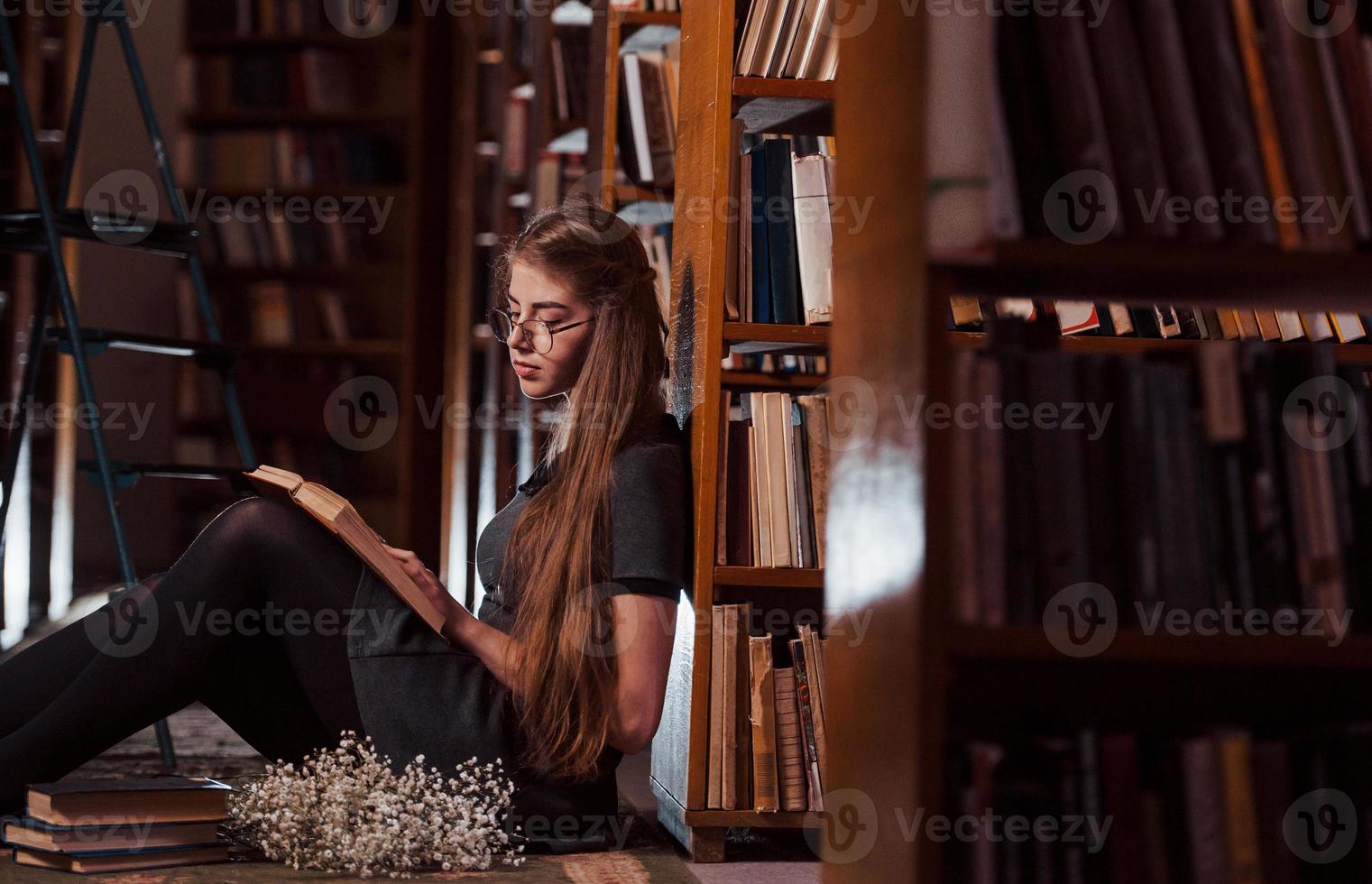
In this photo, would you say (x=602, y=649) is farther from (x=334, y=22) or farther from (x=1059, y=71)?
(x=334, y=22)

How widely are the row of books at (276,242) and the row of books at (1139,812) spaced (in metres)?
4.68

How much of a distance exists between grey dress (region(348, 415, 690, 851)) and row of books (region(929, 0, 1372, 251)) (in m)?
0.91

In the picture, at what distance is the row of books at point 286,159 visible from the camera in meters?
5.26

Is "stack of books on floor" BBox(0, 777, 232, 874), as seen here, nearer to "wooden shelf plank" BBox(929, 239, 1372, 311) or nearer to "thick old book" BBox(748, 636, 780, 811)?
"thick old book" BBox(748, 636, 780, 811)

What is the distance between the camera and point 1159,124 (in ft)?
3.51

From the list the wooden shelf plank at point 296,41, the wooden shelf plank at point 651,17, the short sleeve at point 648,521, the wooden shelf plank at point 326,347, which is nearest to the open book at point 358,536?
the short sleeve at point 648,521

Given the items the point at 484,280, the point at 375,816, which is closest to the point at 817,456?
the point at 375,816

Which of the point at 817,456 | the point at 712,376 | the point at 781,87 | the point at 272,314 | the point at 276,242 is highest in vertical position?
the point at 276,242

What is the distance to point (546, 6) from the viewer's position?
375cm

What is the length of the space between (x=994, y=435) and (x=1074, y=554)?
12cm

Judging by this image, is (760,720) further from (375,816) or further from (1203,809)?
(1203,809)

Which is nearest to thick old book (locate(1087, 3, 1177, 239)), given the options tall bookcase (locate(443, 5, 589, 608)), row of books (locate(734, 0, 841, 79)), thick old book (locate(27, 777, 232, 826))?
row of books (locate(734, 0, 841, 79))

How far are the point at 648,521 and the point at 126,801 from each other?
794 mm

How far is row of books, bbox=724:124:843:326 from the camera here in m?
1.98
